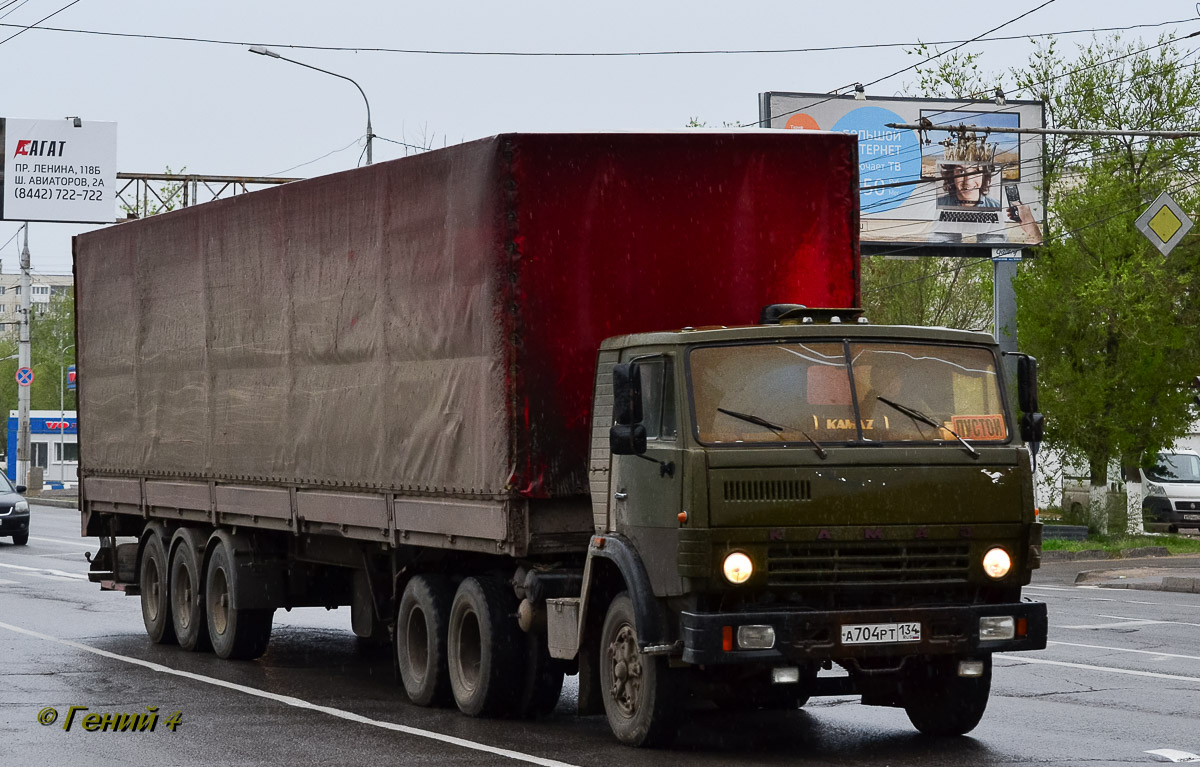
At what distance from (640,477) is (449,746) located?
1.84 metres

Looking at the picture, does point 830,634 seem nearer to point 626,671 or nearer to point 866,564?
point 866,564

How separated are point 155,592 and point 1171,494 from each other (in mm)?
28522

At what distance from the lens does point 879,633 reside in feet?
30.0

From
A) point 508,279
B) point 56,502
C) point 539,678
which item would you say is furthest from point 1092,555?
point 56,502

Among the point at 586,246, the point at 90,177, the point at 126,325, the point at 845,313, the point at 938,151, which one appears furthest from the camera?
the point at 90,177

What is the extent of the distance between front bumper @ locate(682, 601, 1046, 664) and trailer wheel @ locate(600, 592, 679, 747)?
0.48 metres

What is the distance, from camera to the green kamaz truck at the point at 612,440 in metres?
9.20

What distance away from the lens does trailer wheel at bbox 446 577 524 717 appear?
35.8ft

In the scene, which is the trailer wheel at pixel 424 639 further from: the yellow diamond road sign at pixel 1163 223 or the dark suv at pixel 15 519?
the dark suv at pixel 15 519

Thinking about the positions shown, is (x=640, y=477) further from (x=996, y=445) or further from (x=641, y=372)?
(x=996, y=445)

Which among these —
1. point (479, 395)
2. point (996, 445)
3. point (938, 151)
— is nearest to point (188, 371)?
point (479, 395)

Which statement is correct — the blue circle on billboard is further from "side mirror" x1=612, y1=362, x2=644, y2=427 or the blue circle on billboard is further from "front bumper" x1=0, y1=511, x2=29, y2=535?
"side mirror" x1=612, y1=362, x2=644, y2=427

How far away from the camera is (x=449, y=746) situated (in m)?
9.94

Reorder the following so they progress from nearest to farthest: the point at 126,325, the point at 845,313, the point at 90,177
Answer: the point at 845,313 → the point at 126,325 → the point at 90,177
